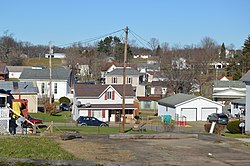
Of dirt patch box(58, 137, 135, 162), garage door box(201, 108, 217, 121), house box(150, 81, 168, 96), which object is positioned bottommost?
dirt patch box(58, 137, 135, 162)

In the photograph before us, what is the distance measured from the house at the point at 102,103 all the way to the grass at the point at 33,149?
2945 centimetres

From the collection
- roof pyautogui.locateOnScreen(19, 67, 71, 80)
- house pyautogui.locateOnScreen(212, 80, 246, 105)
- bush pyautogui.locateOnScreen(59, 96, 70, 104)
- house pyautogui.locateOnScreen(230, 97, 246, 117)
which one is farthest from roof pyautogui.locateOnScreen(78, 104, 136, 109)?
house pyautogui.locateOnScreen(212, 80, 246, 105)

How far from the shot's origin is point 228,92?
74.1m

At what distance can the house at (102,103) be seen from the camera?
174 feet

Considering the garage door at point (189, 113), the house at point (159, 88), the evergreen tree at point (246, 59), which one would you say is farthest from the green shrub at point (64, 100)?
the evergreen tree at point (246, 59)

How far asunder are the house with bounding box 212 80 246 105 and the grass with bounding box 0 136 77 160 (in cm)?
5414

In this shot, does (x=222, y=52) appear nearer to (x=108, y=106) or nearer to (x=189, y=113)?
(x=189, y=113)

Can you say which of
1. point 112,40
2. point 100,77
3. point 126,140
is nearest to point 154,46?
point 112,40

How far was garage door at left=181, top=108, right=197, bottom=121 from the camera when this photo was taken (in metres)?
56.5

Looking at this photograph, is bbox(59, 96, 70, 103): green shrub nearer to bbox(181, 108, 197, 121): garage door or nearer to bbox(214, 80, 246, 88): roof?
bbox(181, 108, 197, 121): garage door

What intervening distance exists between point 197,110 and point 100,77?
169 ft

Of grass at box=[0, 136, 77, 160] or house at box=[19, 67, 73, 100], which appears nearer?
grass at box=[0, 136, 77, 160]

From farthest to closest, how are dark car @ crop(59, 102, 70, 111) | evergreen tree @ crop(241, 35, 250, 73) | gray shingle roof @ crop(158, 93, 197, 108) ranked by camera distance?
evergreen tree @ crop(241, 35, 250, 73) → dark car @ crop(59, 102, 70, 111) → gray shingle roof @ crop(158, 93, 197, 108)

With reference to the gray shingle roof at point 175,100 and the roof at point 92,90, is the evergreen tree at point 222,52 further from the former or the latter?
the roof at point 92,90
